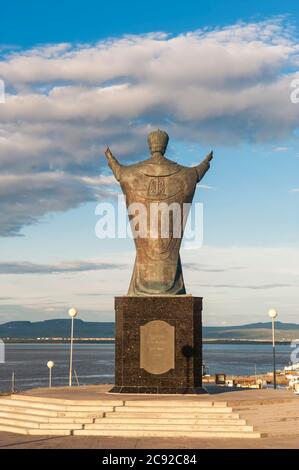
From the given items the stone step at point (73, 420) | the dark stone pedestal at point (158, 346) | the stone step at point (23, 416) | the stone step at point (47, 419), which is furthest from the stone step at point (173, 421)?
the dark stone pedestal at point (158, 346)

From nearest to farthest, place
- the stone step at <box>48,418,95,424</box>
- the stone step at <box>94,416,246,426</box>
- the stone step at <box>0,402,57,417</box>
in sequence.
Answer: the stone step at <box>94,416,246,426</box> < the stone step at <box>48,418,95,424</box> < the stone step at <box>0,402,57,417</box>

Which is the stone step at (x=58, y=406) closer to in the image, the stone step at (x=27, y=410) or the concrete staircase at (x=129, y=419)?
the concrete staircase at (x=129, y=419)

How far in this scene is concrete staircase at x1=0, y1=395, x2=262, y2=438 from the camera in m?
15.9

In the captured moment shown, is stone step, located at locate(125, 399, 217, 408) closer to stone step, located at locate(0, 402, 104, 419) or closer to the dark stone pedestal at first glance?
stone step, located at locate(0, 402, 104, 419)

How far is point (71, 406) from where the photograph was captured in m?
17.0

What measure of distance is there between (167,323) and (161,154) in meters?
5.06

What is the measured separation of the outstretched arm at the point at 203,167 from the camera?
68.4 feet

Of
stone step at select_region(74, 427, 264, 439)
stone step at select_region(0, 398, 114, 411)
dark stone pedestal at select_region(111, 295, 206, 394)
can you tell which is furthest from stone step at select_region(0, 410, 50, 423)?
dark stone pedestal at select_region(111, 295, 206, 394)

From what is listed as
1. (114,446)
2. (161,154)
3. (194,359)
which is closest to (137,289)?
(194,359)

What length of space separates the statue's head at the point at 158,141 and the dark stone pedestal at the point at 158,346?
14.7 ft

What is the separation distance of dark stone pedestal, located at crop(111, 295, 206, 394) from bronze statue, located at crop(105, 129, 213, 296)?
971mm

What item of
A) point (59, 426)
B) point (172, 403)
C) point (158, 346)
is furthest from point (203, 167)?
point (59, 426)
